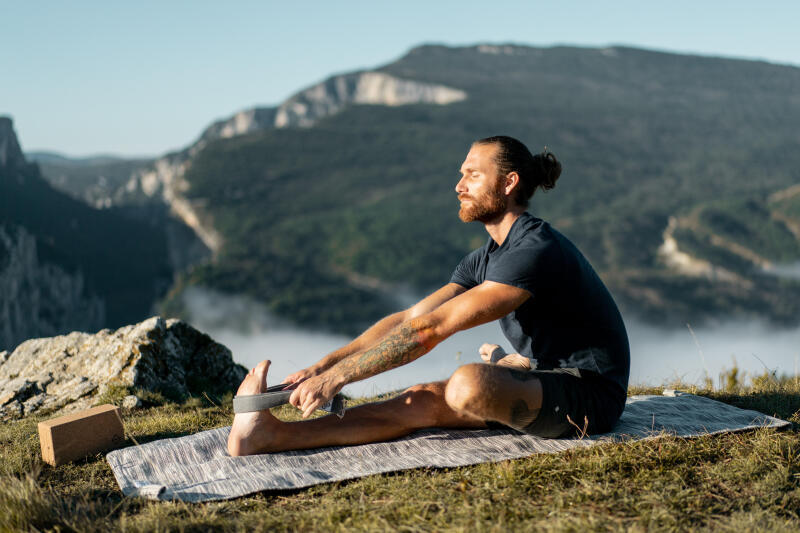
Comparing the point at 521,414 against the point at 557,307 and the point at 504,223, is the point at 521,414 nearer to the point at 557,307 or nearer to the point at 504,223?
the point at 557,307

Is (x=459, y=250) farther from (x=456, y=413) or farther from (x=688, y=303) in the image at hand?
(x=456, y=413)

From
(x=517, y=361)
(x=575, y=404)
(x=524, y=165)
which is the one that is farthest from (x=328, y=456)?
(x=524, y=165)

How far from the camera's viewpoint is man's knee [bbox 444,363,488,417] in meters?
3.38

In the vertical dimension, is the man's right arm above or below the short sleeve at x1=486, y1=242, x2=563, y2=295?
below

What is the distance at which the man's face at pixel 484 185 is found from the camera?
3.78 meters

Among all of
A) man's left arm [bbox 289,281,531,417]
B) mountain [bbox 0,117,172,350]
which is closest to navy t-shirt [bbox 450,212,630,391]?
man's left arm [bbox 289,281,531,417]

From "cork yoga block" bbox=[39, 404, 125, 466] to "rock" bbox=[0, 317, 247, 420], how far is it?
159 cm

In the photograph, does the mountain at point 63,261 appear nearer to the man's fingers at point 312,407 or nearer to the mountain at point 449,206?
the mountain at point 449,206

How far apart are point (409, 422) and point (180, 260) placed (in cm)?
13817

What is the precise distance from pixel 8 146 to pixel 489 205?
377 ft

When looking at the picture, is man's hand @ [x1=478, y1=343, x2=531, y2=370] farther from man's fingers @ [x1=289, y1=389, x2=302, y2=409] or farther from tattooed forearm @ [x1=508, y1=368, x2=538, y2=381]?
man's fingers @ [x1=289, y1=389, x2=302, y2=409]

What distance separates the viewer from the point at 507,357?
4.18m

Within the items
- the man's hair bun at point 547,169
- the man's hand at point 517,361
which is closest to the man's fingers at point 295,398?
the man's hand at point 517,361

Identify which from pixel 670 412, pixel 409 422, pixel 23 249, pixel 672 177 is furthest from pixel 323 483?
pixel 672 177
